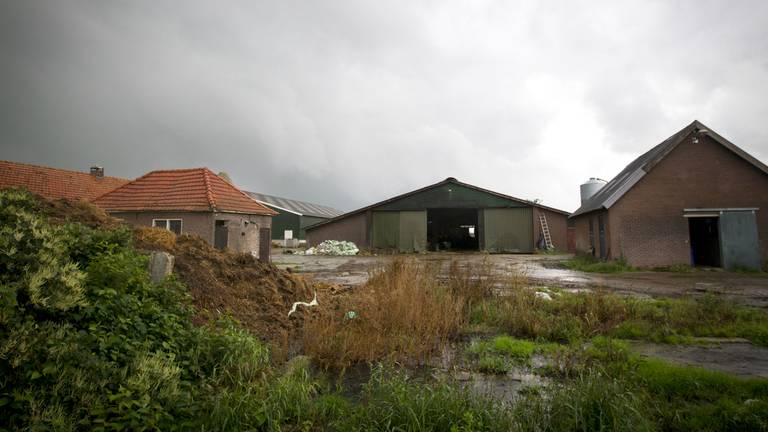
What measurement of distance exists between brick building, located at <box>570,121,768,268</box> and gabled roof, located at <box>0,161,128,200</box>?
26756 millimetres

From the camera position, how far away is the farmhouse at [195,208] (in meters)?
16.8

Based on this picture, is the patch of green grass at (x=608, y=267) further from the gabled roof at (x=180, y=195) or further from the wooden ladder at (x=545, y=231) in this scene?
the gabled roof at (x=180, y=195)

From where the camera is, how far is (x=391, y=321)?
555 centimetres

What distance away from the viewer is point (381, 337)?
5.13 m

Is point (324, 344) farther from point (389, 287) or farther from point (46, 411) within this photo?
point (46, 411)

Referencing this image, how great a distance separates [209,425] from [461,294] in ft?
18.3

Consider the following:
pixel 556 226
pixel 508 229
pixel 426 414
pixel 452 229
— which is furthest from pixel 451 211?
pixel 426 414

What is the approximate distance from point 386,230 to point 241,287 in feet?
74.3

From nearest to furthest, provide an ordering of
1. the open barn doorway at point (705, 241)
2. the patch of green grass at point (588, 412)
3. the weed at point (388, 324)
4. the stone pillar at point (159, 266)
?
the patch of green grass at point (588, 412), the weed at point (388, 324), the stone pillar at point (159, 266), the open barn doorway at point (705, 241)

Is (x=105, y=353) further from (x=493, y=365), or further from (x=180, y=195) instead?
(x=180, y=195)

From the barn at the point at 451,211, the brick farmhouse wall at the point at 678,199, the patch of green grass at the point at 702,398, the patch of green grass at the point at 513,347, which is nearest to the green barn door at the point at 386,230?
the barn at the point at 451,211

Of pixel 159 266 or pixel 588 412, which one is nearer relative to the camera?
pixel 588 412

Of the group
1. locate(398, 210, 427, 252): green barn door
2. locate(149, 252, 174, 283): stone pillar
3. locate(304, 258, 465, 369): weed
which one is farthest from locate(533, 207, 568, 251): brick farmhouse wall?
locate(149, 252, 174, 283): stone pillar

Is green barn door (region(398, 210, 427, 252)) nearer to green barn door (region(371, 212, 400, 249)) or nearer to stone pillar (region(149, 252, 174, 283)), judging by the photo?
green barn door (region(371, 212, 400, 249))
